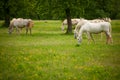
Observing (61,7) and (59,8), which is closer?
(61,7)

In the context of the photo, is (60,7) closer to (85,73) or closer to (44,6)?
(44,6)

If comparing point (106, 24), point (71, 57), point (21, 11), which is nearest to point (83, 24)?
point (106, 24)

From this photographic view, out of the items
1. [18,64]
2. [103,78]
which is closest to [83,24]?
[18,64]

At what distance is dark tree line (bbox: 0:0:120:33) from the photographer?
4291 centimetres

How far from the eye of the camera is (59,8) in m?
42.9

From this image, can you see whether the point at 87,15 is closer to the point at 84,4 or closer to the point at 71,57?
the point at 84,4

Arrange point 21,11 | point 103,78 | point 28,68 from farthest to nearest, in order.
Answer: point 21,11 < point 28,68 < point 103,78

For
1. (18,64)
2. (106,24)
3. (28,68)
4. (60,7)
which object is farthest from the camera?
(60,7)

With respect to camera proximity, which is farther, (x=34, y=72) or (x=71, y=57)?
(x=71, y=57)

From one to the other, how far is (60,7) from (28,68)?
28.1 meters

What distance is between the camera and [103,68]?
15141 mm

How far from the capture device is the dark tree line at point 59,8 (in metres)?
42.9

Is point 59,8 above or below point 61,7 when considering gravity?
below

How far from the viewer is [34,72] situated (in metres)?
14.2
